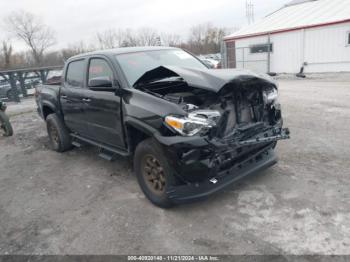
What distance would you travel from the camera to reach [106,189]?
4.33 metres

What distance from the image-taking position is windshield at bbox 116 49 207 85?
4129 mm

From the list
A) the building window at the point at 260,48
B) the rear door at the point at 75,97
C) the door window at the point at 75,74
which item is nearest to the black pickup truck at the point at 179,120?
the rear door at the point at 75,97

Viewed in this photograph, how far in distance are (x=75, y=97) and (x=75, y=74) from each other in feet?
1.58

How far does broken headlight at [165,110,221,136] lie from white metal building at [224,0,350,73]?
51.3 ft

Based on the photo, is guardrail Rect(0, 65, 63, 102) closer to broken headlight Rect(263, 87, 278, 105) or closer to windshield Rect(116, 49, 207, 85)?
windshield Rect(116, 49, 207, 85)

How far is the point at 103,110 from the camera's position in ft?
14.1

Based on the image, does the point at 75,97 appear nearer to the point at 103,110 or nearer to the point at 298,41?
the point at 103,110

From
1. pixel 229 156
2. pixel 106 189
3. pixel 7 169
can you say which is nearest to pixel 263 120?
pixel 229 156

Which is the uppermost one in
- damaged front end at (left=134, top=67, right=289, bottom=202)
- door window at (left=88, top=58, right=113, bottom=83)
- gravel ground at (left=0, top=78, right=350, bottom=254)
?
door window at (left=88, top=58, right=113, bottom=83)

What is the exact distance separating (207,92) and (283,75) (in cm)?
1617

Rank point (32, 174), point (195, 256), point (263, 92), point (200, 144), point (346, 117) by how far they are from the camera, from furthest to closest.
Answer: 1. point (346, 117)
2. point (32, 174)
3. point (263, 92)
4. point (200, 144)
5. point (195, 256)

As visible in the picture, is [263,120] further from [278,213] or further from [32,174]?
[32,174]

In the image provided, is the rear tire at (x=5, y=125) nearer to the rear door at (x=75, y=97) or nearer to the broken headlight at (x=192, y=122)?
the rear door at (x=75, y=97)

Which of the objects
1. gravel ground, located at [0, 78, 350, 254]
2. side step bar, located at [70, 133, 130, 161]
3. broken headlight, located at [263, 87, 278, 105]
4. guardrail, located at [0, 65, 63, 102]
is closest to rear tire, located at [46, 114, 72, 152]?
gravel ground, located at [0, 78, 350, 254]
